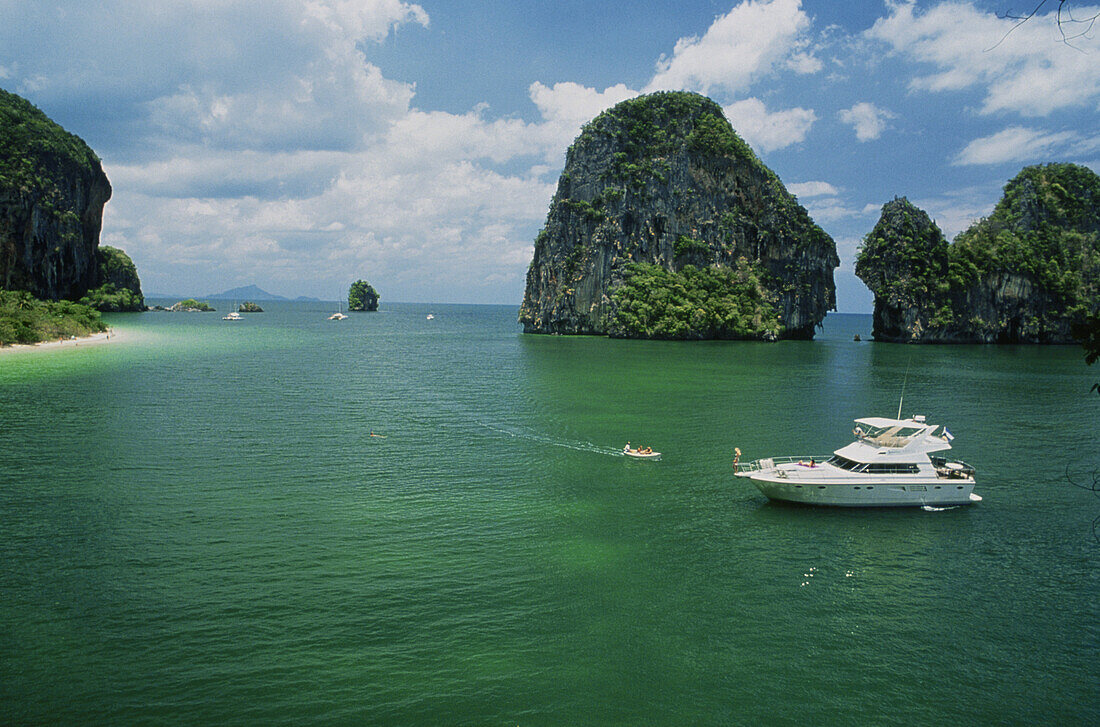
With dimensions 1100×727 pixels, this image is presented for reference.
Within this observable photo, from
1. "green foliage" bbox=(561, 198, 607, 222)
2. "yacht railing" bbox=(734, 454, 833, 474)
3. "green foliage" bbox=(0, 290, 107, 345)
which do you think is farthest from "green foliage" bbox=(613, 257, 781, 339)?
"green foliage" bbox=(0, 290, 107, 345)

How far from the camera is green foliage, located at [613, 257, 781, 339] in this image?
134m

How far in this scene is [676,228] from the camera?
14862cm

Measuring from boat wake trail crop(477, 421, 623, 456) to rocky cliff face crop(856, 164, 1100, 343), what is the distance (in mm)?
113843

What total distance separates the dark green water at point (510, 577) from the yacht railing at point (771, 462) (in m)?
1.18

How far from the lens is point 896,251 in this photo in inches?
5192

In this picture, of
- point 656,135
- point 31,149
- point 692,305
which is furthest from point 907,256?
point 31,149

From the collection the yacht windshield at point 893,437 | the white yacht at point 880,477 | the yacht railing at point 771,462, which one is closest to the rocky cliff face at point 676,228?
the yacht railing at point 771,462

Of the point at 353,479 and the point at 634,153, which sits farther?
the point at 634,153

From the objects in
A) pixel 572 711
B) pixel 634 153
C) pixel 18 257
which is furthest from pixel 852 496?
pixel 18 257

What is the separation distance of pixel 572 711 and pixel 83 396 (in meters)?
55.0

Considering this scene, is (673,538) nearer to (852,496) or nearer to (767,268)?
(852,496)

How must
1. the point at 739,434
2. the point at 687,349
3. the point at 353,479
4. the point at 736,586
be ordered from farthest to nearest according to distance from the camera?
the point at 687,349, the point at 739,434, the point at 353,479, the point at 736,586

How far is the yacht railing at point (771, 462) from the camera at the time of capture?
108 feet

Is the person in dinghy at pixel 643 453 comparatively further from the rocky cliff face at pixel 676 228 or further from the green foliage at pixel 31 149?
the green foliage at pixel 31 149
